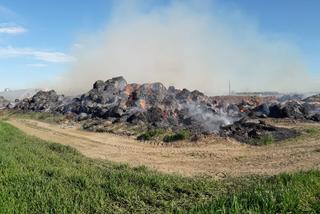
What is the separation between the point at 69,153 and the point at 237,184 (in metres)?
9.44

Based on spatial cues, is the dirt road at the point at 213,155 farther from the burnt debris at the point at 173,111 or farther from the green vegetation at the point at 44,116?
the green vegetation at the point at 44,116

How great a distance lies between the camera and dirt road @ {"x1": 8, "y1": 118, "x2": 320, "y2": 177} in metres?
16.1

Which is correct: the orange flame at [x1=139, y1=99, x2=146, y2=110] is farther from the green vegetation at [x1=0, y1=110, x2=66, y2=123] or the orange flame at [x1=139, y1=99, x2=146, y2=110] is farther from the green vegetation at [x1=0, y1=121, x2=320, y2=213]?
the green vegetation at [x1=0, y1=121, x2=320, y2=213]

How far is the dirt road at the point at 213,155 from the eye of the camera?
16.1 meters

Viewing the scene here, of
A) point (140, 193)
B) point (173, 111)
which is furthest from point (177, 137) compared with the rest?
point (140, 193)

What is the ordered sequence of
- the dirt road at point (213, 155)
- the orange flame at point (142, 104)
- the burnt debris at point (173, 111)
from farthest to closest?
the orange flame at point (142, 104) < the burnt debris at point (173, 111) < the dirt road at point (213, 155)

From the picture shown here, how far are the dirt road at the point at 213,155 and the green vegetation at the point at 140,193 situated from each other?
3.99 meters

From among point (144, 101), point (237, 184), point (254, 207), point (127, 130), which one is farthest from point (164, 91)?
point (254, 207)

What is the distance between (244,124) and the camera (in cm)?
2822

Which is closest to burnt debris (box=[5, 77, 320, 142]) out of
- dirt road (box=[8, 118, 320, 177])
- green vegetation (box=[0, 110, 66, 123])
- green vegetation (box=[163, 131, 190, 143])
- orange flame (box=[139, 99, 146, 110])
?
orange flame (box=[139, 99, 146, 110])

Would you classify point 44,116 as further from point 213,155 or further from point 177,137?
point 213,155

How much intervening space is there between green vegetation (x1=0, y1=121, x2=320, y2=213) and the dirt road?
3989mm

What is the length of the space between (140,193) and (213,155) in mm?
10431

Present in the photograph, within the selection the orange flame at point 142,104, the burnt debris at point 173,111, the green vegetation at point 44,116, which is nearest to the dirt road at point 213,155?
the burnt debris at point 173,111
